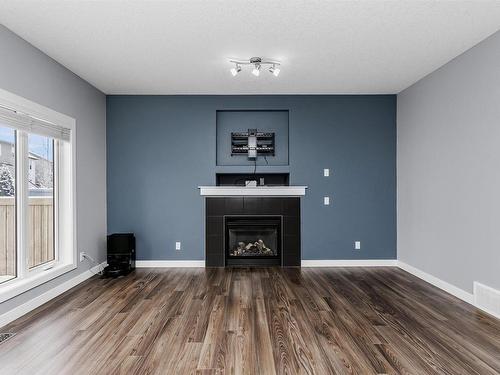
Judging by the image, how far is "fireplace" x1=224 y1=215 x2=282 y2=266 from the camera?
5.06 meters

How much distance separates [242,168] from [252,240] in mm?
1161

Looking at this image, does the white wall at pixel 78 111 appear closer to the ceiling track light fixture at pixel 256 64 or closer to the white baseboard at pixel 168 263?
the white baseboard at pixel 168 263

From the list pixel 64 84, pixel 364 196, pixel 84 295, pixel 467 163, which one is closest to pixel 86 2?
pixel 64 84

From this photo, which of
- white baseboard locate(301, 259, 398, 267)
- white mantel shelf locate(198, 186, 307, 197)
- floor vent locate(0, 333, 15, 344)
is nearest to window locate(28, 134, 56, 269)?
floor vent locate(0, 333, 15, 344)

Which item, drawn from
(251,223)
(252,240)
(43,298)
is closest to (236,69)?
(251,223)

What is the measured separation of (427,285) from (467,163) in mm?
1583

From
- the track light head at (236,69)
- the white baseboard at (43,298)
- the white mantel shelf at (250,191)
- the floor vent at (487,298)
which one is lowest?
the white baseboard at (43,298)

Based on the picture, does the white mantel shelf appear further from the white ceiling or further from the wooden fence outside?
the wooden fence outside

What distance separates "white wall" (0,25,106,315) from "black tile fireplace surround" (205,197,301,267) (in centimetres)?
161

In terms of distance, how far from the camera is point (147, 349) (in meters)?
2.39

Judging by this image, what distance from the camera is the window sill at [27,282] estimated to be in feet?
9.58

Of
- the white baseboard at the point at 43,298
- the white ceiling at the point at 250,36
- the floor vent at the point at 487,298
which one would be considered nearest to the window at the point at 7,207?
the white baseboard at the point at 43,298

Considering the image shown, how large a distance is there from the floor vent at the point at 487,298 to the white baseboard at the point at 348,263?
5.80ft

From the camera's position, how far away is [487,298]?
3.12 metres
